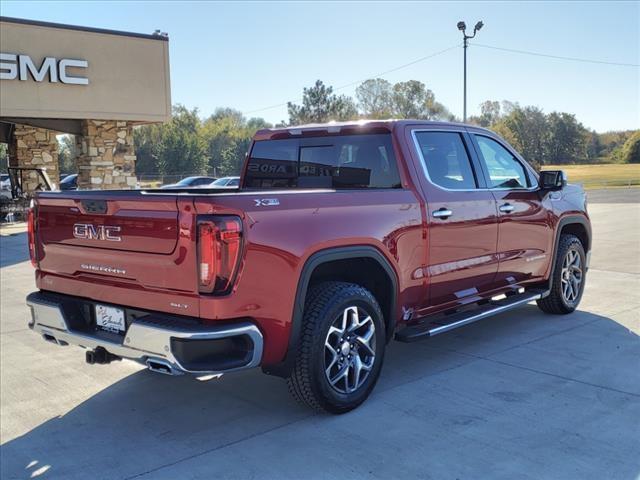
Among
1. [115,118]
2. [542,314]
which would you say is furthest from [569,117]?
[542,314]

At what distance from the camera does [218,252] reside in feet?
10.5

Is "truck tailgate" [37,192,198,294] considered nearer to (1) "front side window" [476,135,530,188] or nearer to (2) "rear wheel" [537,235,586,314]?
(1) "front side window" [476,135,530,188]

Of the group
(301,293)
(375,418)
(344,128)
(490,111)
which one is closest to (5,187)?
Answer: (344,128)

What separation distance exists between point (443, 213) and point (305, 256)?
1.49 meters

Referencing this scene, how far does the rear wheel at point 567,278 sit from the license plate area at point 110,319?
4.37 m

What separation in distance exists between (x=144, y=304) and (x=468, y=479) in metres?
2.02

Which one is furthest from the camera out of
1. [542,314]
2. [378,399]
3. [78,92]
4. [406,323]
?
[78,92]

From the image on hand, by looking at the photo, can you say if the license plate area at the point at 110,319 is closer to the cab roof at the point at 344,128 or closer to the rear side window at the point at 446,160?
the cab roof at the point at 344,128

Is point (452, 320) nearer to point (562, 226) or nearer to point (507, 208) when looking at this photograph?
point (507, 208)

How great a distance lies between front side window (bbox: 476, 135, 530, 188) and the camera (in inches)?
214

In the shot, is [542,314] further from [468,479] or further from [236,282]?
[236,282]

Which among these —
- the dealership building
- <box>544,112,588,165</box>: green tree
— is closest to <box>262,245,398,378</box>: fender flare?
the dealership building

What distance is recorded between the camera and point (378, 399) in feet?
13.8

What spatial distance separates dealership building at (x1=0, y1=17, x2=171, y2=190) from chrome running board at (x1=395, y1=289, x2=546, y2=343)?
50.0 feet
